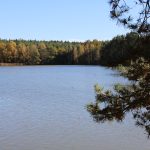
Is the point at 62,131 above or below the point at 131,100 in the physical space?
below

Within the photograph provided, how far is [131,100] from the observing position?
744 centimetres

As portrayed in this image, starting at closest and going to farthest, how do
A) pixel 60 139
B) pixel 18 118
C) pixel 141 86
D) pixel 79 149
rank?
pixel 141 86 → pixel 79 149 → pixel 60 139 → pixel 18 118

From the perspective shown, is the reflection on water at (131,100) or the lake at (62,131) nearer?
the reflection on water at (131,100)

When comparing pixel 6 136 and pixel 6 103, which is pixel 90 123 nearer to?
pixel 6 136

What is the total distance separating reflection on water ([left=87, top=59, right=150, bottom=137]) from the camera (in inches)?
272

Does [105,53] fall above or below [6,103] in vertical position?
above

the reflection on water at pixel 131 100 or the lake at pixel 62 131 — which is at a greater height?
the reflection on water at pixel 131 100

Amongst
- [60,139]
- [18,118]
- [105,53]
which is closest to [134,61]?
[105,53]

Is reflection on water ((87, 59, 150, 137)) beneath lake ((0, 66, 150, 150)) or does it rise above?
above

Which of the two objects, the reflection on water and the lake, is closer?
the reflection on water

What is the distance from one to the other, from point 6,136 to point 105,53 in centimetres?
1263

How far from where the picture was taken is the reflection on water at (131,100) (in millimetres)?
6912

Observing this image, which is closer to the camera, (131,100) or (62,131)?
(131,100)

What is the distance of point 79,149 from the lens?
52.5 ft
